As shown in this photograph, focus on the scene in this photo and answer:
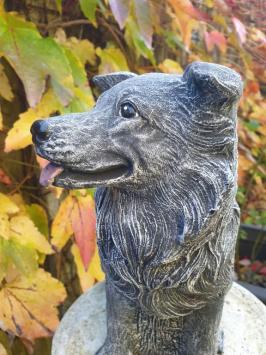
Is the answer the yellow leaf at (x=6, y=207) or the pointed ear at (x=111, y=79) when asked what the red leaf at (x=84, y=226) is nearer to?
the yellow leaf at (x=6, y=207)

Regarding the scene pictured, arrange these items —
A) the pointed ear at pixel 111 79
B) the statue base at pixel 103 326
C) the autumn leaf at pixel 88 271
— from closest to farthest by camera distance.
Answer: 1. the pointed ear at pixel 111 79
2. the statue base at pixel 103 326
3. the autumn leaf at pixel 88 271

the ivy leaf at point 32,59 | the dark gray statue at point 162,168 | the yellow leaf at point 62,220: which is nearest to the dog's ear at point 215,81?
the dark gray statue at point 162,168

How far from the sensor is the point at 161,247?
492mm

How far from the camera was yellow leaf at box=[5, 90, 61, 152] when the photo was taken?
68 centimetres

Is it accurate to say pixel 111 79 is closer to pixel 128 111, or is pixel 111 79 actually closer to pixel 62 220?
pixel 128 111

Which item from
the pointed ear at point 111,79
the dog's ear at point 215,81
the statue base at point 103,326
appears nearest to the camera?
the dog's ear at point 215,81

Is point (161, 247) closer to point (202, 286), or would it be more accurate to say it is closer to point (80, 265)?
point (202, 286)

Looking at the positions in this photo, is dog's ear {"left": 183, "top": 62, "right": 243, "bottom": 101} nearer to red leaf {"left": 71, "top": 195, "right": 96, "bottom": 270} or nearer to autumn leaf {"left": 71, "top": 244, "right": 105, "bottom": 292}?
red leaf {"left": 71, "top": 195, "right": 96, "bottom": 270}

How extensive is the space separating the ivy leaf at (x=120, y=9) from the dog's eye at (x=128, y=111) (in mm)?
153

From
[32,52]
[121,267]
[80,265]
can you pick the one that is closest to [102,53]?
[32,52]

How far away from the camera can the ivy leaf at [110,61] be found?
912 mm

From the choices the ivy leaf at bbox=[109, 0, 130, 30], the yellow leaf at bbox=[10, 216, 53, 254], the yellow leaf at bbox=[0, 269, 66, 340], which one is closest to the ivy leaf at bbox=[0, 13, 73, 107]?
the ivy leaf at bbox=[109, 0, 130, 30]

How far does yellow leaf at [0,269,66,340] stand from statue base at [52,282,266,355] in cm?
5

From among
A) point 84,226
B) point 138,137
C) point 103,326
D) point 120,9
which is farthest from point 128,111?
point 103,326
